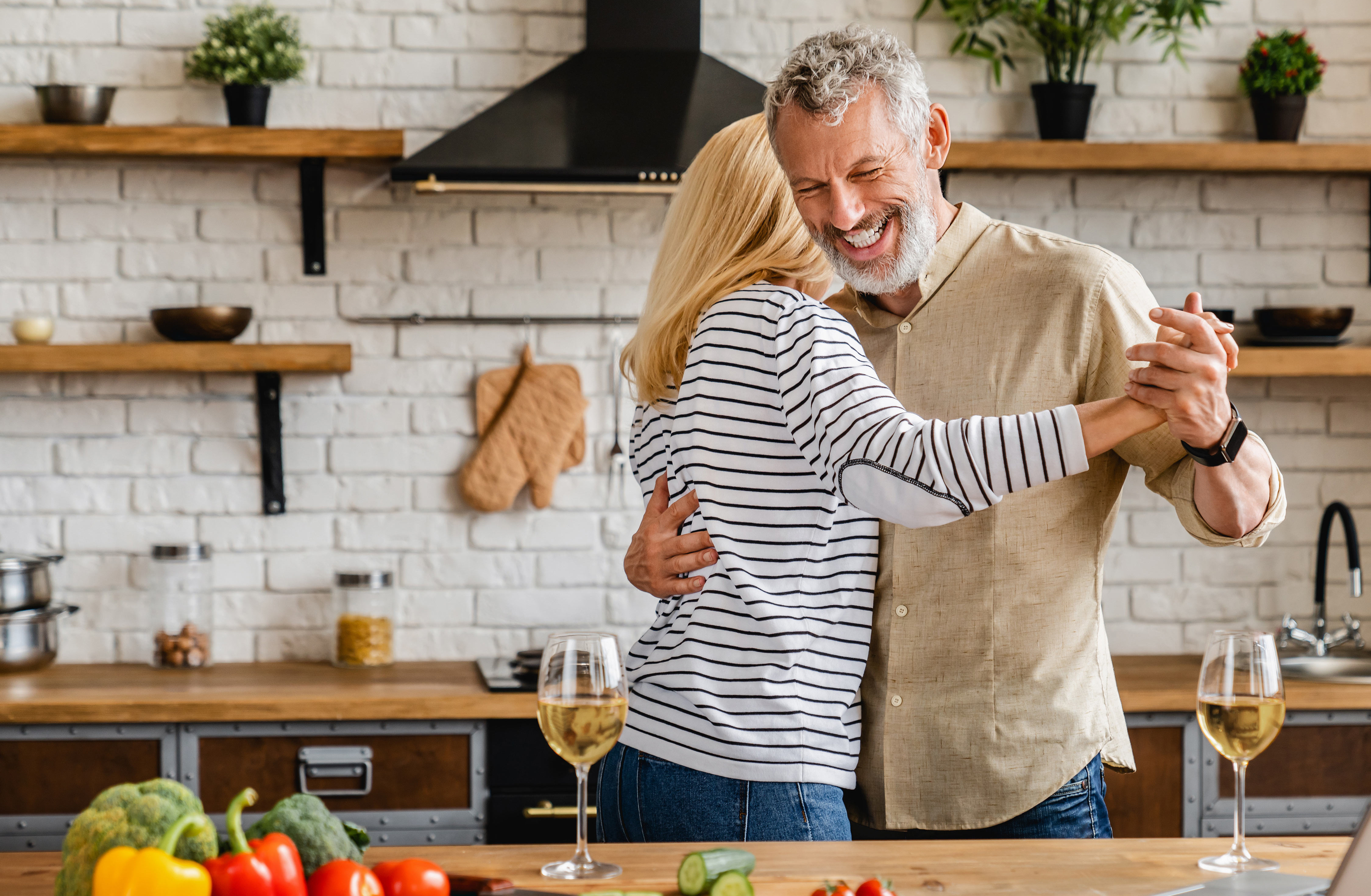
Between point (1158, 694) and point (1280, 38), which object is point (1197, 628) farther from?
point (1280, 38)

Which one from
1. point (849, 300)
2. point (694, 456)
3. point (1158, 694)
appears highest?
point (849, 300)

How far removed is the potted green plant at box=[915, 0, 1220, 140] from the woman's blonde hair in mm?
1647

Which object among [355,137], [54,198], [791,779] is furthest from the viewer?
[54,198]

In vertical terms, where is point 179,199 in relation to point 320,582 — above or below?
above

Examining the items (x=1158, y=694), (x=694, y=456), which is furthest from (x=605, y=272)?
(x=694, y=456)

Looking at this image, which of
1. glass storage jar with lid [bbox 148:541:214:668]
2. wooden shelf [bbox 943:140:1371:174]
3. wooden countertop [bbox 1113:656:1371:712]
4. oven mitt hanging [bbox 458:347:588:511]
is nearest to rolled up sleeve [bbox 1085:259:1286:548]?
wooden countertop [bbox 1113:656:1371:712]

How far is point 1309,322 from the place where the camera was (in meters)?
2.83

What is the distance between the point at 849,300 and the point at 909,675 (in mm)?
516

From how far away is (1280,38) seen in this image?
288cm

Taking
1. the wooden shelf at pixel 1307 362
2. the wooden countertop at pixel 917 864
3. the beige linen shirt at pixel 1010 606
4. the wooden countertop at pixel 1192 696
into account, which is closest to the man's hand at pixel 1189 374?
the beige linen shirt at pixel 1010 606

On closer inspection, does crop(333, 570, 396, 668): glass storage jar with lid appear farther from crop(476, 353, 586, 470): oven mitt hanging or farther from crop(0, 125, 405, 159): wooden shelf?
crop(0, 125, 405, 159): wooden shelf

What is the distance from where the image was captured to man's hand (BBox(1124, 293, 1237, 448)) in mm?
1109

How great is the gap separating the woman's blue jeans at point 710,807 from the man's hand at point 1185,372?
1.70 ft

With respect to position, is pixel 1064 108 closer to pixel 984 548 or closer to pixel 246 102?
pixel 984 548
